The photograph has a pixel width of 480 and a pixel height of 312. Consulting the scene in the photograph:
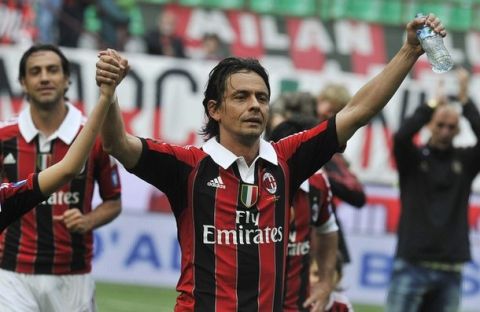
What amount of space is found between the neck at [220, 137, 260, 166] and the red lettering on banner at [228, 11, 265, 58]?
45.4 ft

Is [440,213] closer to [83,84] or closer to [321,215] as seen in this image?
[321,215]

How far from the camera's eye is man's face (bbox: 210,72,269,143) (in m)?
5.61

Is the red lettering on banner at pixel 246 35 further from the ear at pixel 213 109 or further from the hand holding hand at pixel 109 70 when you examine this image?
the hand holding hand at pixel 109 70

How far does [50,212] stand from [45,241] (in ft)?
0.56

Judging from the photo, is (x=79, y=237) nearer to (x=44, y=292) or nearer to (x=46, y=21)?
(x=44, y=292)

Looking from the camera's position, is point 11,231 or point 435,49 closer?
point 435,49

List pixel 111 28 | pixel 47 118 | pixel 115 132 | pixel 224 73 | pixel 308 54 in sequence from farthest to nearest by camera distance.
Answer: pixel 308 54 → pixel 111 28 → pixel 47 118 → pixel 224 73 → pixel 115 132

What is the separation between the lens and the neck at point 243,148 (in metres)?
5.73

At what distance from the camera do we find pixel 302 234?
711 cm

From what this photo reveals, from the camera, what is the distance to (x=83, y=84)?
15438 mm

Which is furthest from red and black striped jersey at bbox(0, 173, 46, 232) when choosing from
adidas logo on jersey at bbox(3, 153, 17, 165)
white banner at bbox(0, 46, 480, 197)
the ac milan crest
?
white banner at bbox(0, 46, 480, 197)

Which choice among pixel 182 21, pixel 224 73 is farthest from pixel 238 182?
pixel 182 21

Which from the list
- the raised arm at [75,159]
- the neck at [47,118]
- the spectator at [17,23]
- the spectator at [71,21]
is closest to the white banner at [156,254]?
the spectator at [17,23]

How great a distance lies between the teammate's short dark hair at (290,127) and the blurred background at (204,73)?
4.25 meters
